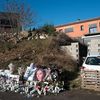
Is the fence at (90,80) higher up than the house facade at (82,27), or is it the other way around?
the house facade at (82,27)

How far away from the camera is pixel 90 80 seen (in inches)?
537

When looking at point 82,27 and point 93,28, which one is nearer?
point 93,28

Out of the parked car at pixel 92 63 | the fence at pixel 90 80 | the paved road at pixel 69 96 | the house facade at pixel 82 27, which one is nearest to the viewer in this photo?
the paved road at pixel 69 96

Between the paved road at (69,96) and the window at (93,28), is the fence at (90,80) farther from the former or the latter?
the window at (93,28)

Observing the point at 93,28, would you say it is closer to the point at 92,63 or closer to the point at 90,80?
the point at 92,63

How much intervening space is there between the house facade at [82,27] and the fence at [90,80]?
29163mm

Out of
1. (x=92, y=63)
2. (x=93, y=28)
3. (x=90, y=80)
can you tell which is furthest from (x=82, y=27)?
(x=90, y=80)

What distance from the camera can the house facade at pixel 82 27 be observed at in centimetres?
4350

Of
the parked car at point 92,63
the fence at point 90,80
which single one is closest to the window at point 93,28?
the parked car at point 92,63

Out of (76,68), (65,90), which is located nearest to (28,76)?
(65,90)

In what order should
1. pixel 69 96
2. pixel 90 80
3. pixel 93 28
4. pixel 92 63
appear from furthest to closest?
pixel 93 28, pixel 92 63, pixel 90 80, pixel 69 96

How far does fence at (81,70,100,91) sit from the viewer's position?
13.5 meters

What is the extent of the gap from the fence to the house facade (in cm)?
2916

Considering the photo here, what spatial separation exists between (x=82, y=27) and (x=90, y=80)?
33092 millimetres
